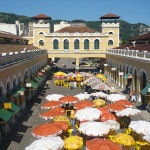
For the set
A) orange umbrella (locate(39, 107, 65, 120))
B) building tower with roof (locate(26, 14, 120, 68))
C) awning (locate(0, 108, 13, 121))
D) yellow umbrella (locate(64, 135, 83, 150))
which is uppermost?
building tower with roof (locate(26, 14, 120, 68))

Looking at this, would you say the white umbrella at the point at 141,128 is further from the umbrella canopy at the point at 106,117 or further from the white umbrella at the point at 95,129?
the umbrella canopy at the point at 106,117

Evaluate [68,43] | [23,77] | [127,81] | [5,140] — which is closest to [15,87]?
[23,77]

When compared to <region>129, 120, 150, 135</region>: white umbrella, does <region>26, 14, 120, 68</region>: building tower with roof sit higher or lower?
higher

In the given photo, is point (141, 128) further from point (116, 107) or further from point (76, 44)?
point (76, 44)

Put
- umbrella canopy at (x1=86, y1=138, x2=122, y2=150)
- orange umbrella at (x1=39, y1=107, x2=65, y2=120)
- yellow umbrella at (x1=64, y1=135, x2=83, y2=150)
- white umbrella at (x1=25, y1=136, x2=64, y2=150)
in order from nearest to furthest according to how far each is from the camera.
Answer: umbrella canopy at (x1=86, y1=138, x2=122, y2=150), white umbrella at (x1=25, y1=136, x2=64, y2=150), yellow umbrella at (x1=64, y1=135, x2=83, y2=150), orange umbrella at (x1=39, y1=107, x2=65, y2=120)

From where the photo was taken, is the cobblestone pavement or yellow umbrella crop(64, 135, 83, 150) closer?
yellow umbrella crop(64, 135, 83, 150)

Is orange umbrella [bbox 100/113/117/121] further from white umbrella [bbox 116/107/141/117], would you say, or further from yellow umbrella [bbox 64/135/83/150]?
yellow umbrella [bbox 64/135/83/150]

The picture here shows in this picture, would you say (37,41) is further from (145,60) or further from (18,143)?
(18,143)

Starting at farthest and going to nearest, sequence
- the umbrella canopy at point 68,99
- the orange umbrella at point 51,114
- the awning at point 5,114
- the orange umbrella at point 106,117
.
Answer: the umbrella canopy at point 68,99 < the orange umbrella at point 51,114 < the orange umbrella at point 106,117 < the awning at point 5,114

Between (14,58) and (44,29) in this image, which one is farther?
(44,29)

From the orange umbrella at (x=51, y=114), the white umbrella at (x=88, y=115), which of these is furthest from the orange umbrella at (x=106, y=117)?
the orange umbrella at (x=51, y=114)

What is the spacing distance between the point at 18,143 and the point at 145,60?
12.5 meters

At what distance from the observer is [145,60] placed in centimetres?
2489

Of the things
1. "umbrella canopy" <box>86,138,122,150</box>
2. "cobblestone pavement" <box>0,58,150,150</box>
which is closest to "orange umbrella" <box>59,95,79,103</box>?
"cobblestone pavement" <box>0,58,150,150</box>
